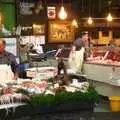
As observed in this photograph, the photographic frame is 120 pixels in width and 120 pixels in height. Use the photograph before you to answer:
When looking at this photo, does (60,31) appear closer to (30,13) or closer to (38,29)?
(38,29)

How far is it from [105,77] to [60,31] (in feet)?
43.7

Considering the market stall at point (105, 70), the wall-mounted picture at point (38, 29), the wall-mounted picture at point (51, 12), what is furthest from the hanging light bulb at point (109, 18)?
the market stall at point (105, 70)

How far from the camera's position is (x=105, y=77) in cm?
1412

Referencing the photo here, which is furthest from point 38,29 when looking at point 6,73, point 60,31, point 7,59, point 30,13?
point 6,73

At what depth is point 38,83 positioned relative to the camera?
36.2ft

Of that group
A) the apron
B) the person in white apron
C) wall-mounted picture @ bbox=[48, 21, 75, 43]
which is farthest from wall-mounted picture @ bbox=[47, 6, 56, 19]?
the apron

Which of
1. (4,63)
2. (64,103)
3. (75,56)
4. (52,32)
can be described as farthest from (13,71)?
(52,32)

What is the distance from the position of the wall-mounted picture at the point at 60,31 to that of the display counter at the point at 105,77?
1160 cm

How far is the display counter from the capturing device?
13578mm

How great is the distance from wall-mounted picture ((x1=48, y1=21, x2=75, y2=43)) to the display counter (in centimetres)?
1160

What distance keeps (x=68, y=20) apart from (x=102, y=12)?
74.6 inches

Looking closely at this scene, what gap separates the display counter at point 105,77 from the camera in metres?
13.6

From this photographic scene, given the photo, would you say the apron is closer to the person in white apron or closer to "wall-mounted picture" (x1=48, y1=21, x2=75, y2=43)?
the person in white apron

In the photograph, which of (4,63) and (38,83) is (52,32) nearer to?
(4,63)
